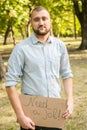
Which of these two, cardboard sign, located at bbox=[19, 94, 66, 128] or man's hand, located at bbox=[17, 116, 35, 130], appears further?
cardboard sign, located at bbox=[19, 94, 66, 128]

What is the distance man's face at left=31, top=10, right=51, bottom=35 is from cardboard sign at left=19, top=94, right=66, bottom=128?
0.66 m

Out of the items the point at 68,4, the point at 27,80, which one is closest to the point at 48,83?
the point at 27,80

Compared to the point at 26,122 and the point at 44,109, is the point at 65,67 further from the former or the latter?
the point at 26,122

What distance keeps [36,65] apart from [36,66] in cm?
1

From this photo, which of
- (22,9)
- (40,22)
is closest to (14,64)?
(40,22)

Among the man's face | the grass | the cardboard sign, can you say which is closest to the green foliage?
the grass

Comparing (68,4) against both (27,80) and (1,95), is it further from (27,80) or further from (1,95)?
(27,80)

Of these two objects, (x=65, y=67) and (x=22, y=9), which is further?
(x=22, y=9)

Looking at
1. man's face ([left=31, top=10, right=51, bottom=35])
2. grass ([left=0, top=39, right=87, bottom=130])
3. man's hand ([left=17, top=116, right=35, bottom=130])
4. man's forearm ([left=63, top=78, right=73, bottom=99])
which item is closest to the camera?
man's hand ([left=17, top=116, right=35, bottom=130])

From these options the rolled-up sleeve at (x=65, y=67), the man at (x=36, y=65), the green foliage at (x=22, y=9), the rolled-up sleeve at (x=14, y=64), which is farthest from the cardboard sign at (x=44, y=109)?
the green foliage at (x=22, y=9)

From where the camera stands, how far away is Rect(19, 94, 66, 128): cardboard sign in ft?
11.4

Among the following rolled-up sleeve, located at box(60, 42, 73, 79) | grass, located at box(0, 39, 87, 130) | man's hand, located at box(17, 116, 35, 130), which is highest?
rolled-up sleeve, located at box(60, 42, 73, 79)

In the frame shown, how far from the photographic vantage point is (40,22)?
344 centimetres

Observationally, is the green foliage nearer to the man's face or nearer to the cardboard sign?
the man's face
